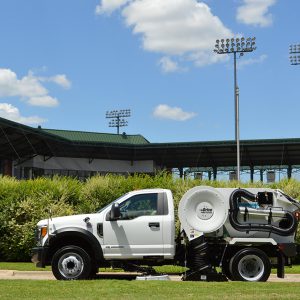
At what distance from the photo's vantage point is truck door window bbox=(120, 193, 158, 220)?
1416 cm

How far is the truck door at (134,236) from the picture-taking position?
45.9ft

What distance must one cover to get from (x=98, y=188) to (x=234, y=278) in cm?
963

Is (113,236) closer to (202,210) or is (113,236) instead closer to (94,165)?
(202,210)

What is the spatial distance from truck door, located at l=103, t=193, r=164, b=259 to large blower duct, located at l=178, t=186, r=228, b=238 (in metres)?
0.62

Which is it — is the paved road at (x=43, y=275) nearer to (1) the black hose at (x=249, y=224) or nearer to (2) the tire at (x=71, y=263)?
(2) the tire at (x=71, y=263)

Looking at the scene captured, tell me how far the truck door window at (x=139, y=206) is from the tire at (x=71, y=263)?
1.35 metres

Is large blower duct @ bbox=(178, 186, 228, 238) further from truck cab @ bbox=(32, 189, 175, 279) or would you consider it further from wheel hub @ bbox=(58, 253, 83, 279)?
wheel hub @ bbox=(58, 253, 83, 279)

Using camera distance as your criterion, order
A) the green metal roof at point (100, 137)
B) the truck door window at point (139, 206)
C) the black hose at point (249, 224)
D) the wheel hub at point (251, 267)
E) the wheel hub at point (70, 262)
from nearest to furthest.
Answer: the wheel hub at point (70, 262) → the wheel hub at point (251, 267) → the truck door window at point (139, 206) → the black hose at point (249, 224) → the green metal roof at point (100, 137)

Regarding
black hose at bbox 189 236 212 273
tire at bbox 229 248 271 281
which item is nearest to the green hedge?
tire at bbox 229 248 271 281

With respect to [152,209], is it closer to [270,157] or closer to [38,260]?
[38,260]

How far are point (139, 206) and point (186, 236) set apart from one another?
138 centimetres

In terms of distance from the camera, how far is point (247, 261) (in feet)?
46.4

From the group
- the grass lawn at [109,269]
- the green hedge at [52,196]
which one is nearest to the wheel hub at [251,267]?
the grass lawn at [109,269]

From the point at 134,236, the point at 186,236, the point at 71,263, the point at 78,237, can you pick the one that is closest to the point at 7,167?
the point at 78,237
